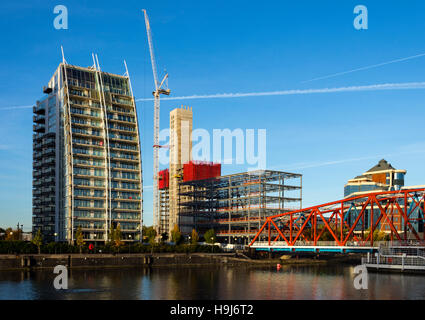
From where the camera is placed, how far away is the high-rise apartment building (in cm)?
16925

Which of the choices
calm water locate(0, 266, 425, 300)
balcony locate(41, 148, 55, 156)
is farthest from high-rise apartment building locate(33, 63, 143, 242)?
calm water locate(0, 266, 425, 300)

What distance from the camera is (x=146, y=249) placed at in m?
142

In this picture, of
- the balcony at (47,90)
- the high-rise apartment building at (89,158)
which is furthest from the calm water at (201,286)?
the balcony at (47,90)

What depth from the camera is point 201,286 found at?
290 ft

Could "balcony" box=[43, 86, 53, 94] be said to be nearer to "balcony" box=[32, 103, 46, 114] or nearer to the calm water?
"balcony" box=[32, 103, 46, 114]

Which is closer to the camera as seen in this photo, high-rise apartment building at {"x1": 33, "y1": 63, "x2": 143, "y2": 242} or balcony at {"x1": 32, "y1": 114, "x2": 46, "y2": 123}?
high-rise apartment building at {"x1": 33, "y1": 63, "x2": 143, "y2": 242}

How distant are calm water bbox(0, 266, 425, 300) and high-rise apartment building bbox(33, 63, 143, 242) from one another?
194 feet

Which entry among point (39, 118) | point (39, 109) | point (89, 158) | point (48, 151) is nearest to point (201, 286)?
point (89, 158)

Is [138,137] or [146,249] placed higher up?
[138,137]

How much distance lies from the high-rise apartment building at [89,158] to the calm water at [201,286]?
59105mm
